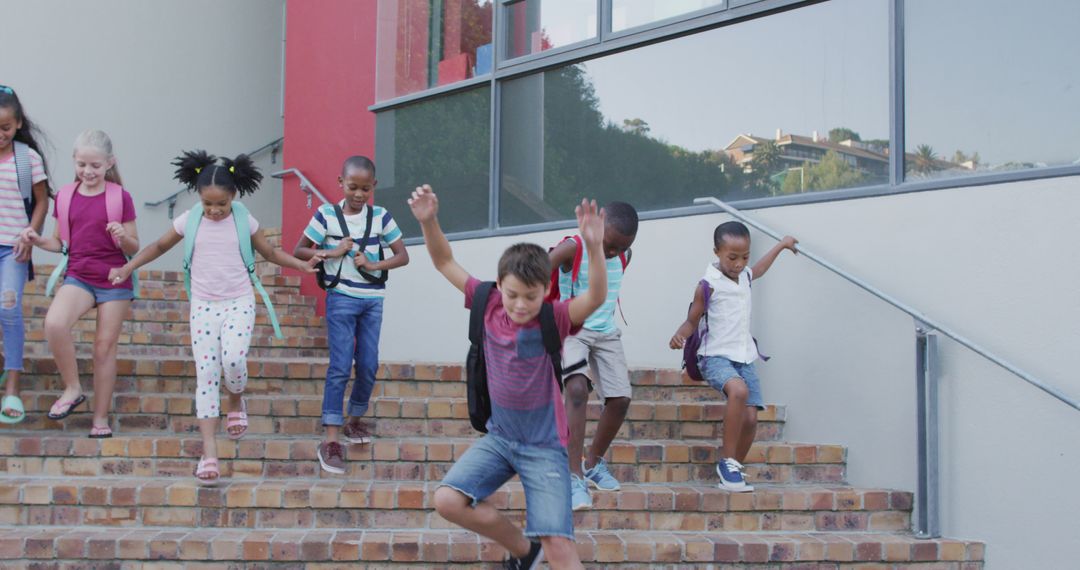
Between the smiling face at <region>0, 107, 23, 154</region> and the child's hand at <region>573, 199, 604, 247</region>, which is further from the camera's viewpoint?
the smiling face at <region>0, 107, 23, 154</region>

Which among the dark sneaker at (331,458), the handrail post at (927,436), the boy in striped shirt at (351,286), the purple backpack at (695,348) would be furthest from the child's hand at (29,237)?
the handrail post at (927,436)

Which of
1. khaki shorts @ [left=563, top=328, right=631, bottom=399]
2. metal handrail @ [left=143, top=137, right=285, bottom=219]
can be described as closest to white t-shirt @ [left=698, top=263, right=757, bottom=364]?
khaki shorts @ [left=563, top=328, right=631, bottom=399]

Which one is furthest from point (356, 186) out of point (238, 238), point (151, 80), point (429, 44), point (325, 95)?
point (151, 80)

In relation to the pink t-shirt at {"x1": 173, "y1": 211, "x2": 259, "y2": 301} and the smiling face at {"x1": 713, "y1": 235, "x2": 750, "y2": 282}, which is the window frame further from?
the pink t-shirt at {"x1": 173, "y1": 211, "x2": 259, "y2": 301}

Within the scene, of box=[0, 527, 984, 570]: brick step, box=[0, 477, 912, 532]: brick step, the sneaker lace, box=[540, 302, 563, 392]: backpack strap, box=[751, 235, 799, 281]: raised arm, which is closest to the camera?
box=[540, 302, 563, 392]: backpack strap

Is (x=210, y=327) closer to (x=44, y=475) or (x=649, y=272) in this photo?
(x=44, y=475)

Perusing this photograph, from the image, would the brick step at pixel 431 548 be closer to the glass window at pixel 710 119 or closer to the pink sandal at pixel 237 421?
the pink sandal at pixel 237 421

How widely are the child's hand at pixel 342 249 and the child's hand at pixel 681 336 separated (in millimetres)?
1590

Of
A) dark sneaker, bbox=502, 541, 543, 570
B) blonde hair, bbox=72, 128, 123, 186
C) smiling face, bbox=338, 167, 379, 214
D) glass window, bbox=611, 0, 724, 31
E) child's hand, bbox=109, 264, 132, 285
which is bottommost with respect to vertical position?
dark sneaker, bbox=502, 541, 543, 570

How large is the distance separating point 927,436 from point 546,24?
152 inches

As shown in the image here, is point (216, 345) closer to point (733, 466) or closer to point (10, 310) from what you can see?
point (10, 310)

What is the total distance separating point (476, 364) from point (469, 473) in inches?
14.5

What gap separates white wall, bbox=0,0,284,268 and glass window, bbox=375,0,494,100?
10.2 feet

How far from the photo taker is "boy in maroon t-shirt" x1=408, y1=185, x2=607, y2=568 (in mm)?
3314
